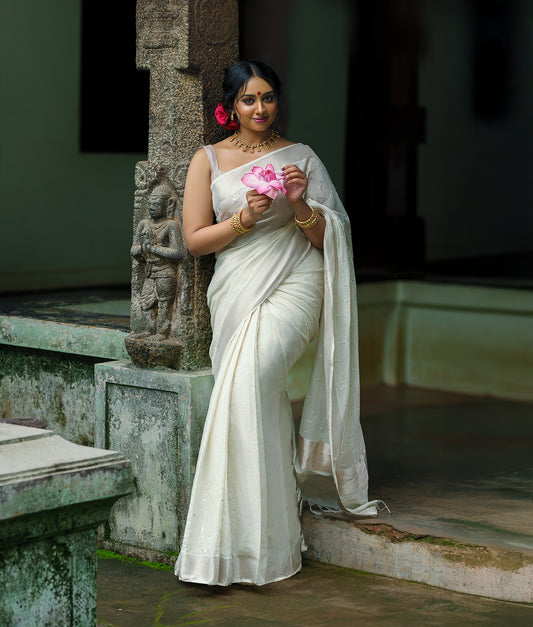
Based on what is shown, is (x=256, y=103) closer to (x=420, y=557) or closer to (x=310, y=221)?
(x=310, y=221)

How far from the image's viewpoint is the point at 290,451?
4.36m

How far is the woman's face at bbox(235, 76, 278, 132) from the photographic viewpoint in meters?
4.25

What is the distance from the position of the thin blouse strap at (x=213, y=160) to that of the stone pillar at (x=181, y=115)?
0.45 feet

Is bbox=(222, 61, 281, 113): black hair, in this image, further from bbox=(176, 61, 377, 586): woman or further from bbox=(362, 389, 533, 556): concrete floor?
bbox=(362, 389, 533, 556): concrete floor

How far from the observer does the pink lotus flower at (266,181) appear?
159 inches

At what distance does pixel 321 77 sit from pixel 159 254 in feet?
13.6

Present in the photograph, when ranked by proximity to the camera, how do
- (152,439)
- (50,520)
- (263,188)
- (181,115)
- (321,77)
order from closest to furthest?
(50,520) < (263,188) < (181,115) < (152,439) < (321,77)

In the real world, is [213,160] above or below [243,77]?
below

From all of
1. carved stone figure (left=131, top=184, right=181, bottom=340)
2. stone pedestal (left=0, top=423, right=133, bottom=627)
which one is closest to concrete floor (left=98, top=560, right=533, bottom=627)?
carved stone figure (left=131, top=184, right=181, bottom=340)

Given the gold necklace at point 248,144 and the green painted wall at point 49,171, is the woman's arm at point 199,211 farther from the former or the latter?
the green painted wall at point 49,171

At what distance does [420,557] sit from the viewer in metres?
4.23

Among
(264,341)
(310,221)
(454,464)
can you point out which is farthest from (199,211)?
(454,464)

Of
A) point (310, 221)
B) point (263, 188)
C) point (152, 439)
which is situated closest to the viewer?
point (263, 188)

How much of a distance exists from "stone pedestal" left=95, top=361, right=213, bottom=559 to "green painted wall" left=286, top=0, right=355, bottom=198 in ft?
12.6
